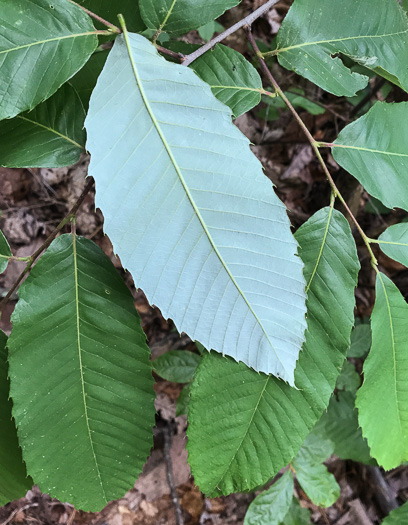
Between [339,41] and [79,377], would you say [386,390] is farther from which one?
[339,41]

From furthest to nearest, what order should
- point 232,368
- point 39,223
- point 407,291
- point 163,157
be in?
point 407,291 → point 39,223 → point 232,368 → point 163,157

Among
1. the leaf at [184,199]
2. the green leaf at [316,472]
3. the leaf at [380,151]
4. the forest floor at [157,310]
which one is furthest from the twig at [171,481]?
the leaf at [380,151]

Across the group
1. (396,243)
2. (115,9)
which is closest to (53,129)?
(115,9)

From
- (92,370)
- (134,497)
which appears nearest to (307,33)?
(92,370)

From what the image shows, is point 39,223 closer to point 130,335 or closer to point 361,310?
point 130,335

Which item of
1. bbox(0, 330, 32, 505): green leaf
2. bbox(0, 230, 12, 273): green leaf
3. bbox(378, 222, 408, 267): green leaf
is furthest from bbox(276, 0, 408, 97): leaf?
bbox(0, 330, 32, 505): green leaf

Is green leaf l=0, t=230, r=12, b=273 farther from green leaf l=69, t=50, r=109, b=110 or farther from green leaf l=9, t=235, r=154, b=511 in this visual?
green leaf l=69, t=50, r=109, b=110
